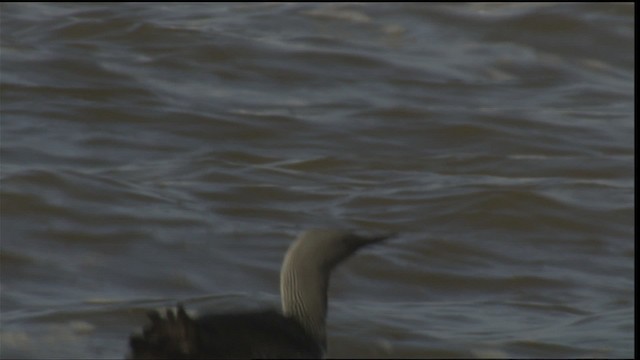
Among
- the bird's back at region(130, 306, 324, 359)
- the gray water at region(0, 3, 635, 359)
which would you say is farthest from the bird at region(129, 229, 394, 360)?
the gray water at region(0, 3, 635, 359)

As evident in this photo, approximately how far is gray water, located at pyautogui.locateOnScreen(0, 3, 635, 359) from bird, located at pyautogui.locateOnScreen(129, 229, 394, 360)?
1298mm

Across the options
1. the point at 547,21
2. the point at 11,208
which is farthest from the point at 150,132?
the point at 547,21

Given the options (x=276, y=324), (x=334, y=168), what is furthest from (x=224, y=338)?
(x=334, y=168)

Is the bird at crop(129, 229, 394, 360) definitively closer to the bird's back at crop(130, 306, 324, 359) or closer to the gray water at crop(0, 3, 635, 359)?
the bird's back at crop(130, 306, 324, 359)

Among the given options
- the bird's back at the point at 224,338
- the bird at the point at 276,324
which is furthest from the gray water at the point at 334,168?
the bird's back at the point at 224,338

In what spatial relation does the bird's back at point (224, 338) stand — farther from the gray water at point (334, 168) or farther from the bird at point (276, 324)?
the gray water at point (334, 168)

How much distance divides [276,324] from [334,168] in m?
3.89

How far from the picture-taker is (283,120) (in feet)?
31.0

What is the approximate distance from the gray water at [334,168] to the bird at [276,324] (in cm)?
130

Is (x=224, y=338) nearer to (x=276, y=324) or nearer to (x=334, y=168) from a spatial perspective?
(x=276, y=324)

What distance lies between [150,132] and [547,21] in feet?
11.4

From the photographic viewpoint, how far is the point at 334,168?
352 inches

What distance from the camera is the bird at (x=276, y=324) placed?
467 centimetres

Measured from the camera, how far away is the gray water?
7.00 meters
